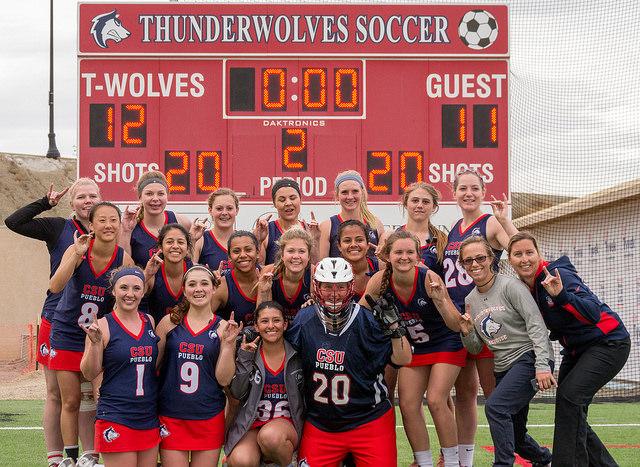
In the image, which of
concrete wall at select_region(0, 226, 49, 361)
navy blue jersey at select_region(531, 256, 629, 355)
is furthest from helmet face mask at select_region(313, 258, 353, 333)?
concrete wall at select_region(0, 226, 49, 361)

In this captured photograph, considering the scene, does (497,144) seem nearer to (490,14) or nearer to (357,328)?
(490,14)

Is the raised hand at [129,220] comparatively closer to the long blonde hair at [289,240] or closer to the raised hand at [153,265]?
the raised hand at [153,265]

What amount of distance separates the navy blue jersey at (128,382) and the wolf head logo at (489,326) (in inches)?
71.6

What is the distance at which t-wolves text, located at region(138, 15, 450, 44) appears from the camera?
9.12m

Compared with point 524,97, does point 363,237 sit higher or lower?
lower

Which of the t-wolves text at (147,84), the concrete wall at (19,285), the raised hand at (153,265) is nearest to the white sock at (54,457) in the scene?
the raised hand at (153,265)

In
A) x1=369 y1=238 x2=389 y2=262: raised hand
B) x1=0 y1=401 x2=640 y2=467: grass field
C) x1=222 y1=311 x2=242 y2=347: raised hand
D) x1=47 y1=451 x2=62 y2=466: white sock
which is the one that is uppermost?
x1=369 y1=238 x2=389 y2=262: raised hand

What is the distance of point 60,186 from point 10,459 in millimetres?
26315

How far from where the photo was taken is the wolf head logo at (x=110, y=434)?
4.73 metres

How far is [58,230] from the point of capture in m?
5.44

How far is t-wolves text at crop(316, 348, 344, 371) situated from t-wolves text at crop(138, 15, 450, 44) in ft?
16.5

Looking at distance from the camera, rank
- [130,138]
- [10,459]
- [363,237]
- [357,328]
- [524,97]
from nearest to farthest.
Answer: [357,328] < [363,237] < [10,459] < [130,138] < [524,97]

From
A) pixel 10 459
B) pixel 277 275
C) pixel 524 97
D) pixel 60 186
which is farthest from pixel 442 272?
pixel 60 186

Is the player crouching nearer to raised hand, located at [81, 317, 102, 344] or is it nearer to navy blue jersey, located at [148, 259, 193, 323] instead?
navy blue jersey, located at [148, 259, 193, 323]
